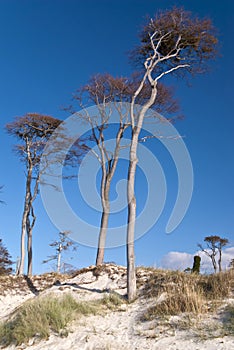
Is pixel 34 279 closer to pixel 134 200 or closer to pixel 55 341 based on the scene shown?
pixel 134 200

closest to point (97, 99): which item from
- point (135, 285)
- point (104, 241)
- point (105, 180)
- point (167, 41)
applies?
point (105, 180)

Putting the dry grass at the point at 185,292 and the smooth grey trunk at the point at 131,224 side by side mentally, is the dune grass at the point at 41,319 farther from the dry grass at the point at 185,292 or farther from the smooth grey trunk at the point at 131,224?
the dry grass at the point at 185,292

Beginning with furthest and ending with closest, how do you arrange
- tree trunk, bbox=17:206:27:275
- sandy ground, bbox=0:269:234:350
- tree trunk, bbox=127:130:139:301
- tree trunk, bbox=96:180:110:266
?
tree trunk, bbox=17:206:27:275 < tree trunk, bbox=96:180:110:266 < tree trunk, bbox=127:130:139:301 < sandy ground, bbox=0:269:234:350

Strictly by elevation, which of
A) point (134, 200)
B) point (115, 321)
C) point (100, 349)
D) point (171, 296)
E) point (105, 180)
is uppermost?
point (105, 180)

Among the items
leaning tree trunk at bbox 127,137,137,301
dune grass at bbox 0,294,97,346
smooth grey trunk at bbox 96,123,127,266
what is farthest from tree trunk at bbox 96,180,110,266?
dune grass at bbox 0,294,97,346

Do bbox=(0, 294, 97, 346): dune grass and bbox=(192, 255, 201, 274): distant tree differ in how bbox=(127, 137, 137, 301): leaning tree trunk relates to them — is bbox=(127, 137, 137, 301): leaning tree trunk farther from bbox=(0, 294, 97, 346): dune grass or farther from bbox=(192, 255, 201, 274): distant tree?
bbox=(192, 255, 201, 274): distant tree

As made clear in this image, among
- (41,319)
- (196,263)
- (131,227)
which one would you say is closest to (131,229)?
(131,227)

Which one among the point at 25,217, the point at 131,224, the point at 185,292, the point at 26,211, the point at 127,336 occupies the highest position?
the point at 26,211

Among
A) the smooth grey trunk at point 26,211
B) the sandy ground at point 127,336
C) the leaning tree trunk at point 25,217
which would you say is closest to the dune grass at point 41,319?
the sandy ground at point 127,336

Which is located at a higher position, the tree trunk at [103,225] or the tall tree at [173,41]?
the tall tree at [173,41]

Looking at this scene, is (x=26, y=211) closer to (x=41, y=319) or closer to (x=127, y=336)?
(x=41, y=319)

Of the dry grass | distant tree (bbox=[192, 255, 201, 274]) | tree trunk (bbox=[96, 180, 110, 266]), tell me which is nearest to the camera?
the dry grass

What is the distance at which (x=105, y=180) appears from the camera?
1917 centimetres

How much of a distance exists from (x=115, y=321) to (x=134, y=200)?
390 centimetres
